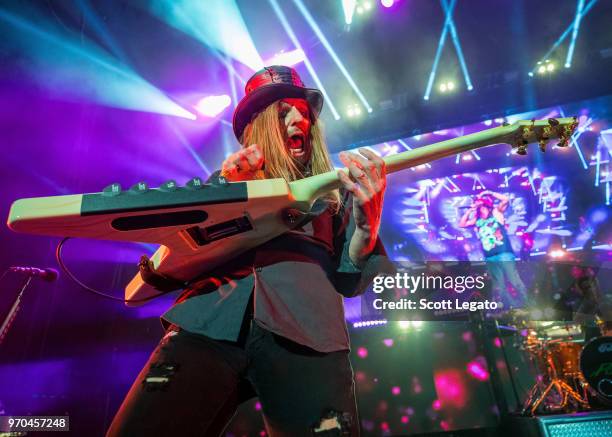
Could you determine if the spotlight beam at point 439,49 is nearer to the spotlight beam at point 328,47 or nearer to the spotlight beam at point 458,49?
the spotlight beam at point 458,49

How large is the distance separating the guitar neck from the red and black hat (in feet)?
2.05

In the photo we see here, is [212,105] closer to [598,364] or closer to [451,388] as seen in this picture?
[451,388]

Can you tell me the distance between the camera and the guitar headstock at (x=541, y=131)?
136 centimetres

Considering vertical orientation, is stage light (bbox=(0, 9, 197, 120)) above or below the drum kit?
above

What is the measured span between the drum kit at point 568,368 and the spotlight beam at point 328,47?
5785mm

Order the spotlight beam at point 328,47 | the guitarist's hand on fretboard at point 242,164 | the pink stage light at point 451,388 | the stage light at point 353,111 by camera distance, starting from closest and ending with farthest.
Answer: the guitarist's hand on fretboard at point 242,164
the pink stage light at point 451,388
the spotlight beam at point 328,47
the stage light at point 353,111

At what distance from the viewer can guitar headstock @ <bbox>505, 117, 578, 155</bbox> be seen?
1.36 m

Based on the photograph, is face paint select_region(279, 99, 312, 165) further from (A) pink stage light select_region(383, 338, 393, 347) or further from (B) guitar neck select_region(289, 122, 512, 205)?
(A) pink stage light select_region(383, 338, 393, 347)

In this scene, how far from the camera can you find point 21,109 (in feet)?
13.0

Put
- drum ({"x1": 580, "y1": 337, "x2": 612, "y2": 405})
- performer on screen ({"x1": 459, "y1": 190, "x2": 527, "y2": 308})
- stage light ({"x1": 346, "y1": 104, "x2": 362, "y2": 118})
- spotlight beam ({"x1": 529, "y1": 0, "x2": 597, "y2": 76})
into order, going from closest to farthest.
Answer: drum ({"x1": 580, "y1": 337, "x2": 612, "y2": 405}), spotlight beam ({"x1": 529, "y1": 0, "x2": 597, "y2": 76}), performer on screen ({"x1": 459, "y1": 190, "x2": 527, "y2": 308}), stage light ({"x1": 346, "y1": 104, "x2": 362, "y2": 118})

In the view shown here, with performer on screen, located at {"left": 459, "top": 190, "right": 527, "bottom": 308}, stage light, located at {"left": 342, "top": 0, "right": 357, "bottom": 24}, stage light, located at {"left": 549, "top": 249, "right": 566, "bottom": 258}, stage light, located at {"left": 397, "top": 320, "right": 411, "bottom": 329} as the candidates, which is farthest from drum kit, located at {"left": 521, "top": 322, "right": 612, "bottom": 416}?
stage light, located at {"left": 342, "top": 0, "right": 357, "bottom": 24}

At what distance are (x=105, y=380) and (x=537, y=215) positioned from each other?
850cm

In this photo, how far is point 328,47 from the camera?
6.88m

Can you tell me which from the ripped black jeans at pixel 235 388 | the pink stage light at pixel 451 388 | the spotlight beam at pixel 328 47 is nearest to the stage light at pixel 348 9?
the spotlight beam at pixel 328 47
